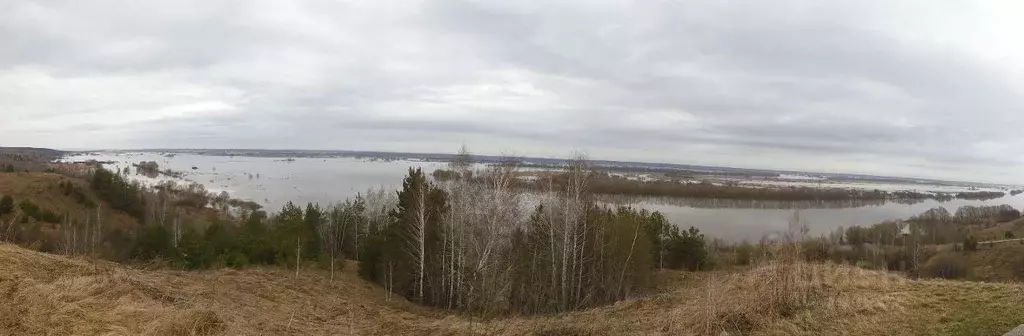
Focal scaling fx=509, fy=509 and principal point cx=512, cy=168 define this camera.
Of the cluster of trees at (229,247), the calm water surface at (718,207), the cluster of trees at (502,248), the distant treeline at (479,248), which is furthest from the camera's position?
the calm water surface at (718,207)

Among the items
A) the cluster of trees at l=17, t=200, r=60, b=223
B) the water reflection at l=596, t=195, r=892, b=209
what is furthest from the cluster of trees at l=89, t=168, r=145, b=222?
the water reflection at l=596, t=195, r=892, b=209

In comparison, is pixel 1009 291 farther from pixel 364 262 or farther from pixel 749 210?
pixel 749 210

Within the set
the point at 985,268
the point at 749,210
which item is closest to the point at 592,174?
the point at 985,268

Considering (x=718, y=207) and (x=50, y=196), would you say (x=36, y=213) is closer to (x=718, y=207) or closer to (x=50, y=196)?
(x=50, y=196)

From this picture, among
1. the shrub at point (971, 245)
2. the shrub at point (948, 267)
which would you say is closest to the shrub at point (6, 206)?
the shrub at point (948, 267)

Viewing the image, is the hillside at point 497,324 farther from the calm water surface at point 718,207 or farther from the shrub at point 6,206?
the calm water surface at point 718,207
